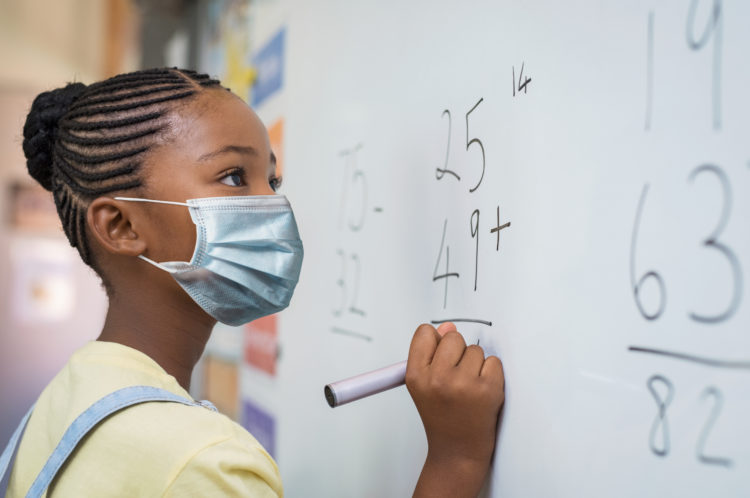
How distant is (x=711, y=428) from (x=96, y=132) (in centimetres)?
58

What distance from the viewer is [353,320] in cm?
79

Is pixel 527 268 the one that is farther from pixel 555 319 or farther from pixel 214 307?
pixel 214 307

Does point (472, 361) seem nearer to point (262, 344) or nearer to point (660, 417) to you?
point (660, 417)

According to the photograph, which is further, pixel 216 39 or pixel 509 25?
pixel 216 39

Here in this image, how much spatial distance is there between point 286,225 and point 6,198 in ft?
8.89

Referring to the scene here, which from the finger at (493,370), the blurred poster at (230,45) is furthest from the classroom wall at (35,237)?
the finger at (493,370)

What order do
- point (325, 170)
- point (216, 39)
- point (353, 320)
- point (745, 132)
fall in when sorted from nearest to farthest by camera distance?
1. point (745, 132)
2. point (353, 320)
3. point (325, 170)
4. point (216, 39)

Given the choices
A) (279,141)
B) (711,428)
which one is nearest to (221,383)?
(279,141)

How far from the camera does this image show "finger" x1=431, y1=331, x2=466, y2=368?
0.51 meters

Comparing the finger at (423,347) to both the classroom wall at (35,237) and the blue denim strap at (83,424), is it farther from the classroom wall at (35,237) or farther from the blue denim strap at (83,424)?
the classroom wall at (35,237)

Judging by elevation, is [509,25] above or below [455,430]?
above

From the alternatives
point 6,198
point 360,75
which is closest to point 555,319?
point 360,75

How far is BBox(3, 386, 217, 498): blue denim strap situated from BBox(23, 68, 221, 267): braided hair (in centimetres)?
20

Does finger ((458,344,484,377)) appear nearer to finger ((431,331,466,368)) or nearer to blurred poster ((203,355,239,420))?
finger ((431,331,466,368))
